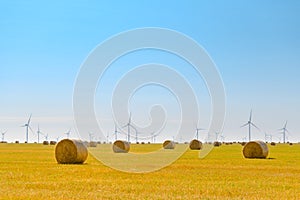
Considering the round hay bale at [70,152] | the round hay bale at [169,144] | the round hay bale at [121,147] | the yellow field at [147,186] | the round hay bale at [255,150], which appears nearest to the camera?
the yellow field at [147,186]

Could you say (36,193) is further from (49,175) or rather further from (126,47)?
(126,47)

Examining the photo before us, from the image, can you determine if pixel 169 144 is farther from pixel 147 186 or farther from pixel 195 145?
pixel 147 186

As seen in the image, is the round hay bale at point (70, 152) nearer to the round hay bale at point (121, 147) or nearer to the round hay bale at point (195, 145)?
the round hay bale at point (121, 147)

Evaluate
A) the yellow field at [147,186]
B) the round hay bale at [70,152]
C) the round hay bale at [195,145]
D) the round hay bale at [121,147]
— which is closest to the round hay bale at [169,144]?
the round hay bale at [195,145]

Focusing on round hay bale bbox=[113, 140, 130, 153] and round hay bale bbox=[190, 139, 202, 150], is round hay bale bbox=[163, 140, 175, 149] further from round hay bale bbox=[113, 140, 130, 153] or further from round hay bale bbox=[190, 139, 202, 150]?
round hay bale bbox=[113, 140, 130, 153]

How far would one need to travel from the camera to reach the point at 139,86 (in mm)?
32000

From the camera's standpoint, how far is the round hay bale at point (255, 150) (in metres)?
43.7

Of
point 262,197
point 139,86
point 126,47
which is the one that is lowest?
point 262,197

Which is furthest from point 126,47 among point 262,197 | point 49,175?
point 262,197

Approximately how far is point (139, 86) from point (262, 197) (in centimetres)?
1671

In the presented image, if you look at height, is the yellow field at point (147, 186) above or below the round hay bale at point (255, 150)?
below

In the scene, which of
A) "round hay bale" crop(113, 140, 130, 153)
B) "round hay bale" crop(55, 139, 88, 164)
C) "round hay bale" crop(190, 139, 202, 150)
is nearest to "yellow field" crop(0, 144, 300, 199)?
"round hay bale" crop(55, 139, 88, 164)

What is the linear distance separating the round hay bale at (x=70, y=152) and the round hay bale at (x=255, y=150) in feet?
55.5

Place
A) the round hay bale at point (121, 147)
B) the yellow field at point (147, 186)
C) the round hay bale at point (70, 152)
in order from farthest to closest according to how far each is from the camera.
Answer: the round hay bale at point (121, 147) → the round hay bale at point (70, 152) → the yellow field at point (147, 186)
